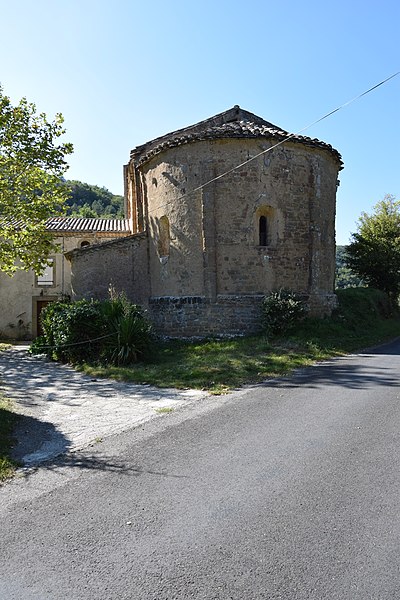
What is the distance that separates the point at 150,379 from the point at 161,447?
188 inches

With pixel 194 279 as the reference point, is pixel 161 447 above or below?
below

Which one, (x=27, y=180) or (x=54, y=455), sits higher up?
(x=27, y=180)

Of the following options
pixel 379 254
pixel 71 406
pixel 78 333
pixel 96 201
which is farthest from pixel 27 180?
pixel 96 201

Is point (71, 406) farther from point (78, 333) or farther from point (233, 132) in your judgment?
point (233, 132)

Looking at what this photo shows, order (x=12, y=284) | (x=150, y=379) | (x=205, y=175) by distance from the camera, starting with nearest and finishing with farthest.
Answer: (x=150, y=379) < (x=205, y=175) < (x=12, y=284)

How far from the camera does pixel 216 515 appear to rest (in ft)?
12.4

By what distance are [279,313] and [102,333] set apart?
538 centimetres

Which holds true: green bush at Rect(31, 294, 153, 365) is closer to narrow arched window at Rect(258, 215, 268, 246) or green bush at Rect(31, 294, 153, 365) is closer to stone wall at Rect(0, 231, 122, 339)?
narrow arched window at Rect(258, 215, 268, 246)

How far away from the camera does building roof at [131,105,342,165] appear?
15.0 meters

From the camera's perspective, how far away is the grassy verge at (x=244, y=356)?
33.3 feet

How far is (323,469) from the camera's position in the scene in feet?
15.4

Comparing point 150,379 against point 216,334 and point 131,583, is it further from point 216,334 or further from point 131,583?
point 131,583

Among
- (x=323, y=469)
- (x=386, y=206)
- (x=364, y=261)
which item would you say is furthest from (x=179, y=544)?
(x=386, y=206)

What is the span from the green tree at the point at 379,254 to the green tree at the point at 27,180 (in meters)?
18.2
